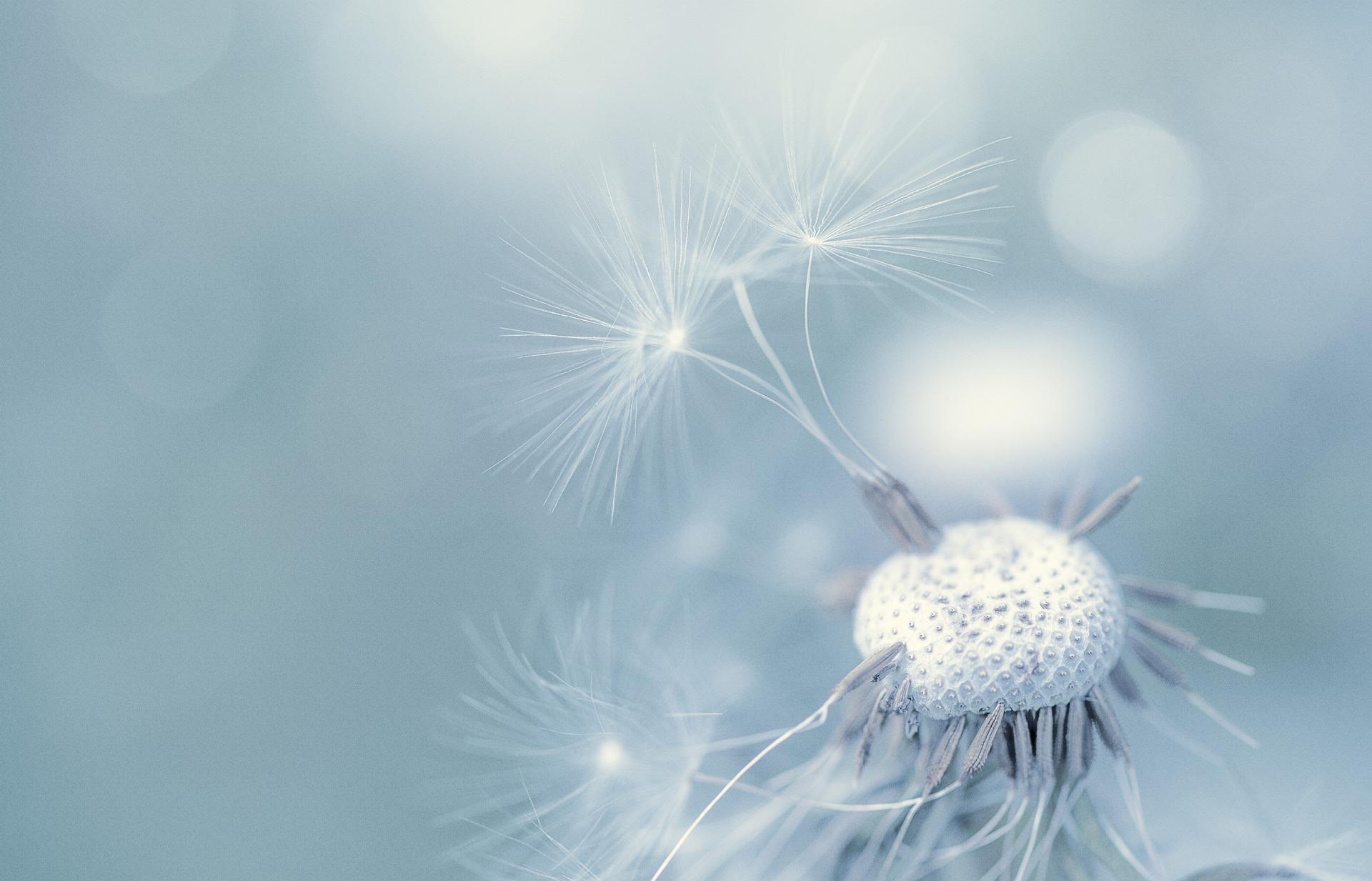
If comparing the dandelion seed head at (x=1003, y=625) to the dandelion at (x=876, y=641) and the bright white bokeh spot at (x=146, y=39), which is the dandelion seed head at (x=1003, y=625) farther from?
the bright white bokeh spot at (x=146, y=39)

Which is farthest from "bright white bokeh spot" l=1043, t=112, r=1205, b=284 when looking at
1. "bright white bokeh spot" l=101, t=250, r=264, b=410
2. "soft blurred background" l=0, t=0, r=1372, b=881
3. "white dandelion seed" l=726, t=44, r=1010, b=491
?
"bright white bokeh spot" l=101, t=250, r=264, b=410

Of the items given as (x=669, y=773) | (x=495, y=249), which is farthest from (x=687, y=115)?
(x=669, y=773)

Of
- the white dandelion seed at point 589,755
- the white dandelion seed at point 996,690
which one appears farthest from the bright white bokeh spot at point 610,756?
the white dandelion seed at point 996,690

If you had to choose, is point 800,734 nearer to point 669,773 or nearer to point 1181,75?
point 669,773

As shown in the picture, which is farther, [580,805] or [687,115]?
[687,115]

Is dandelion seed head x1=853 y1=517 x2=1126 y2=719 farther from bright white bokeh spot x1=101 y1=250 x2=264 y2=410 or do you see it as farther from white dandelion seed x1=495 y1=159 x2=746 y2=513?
bright white bokeh spot x1=101 y1=250 x2=264 y2=410

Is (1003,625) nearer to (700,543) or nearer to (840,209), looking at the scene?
(840,209)
